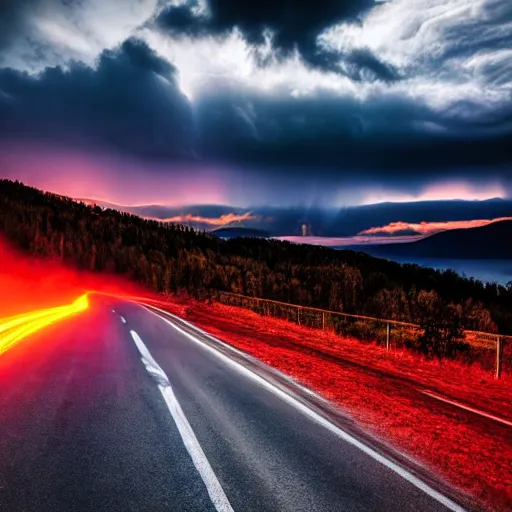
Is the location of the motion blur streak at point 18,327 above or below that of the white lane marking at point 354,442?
below

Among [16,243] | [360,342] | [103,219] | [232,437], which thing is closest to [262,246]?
[103,219]

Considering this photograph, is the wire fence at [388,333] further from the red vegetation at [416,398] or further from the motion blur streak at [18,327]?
the motion blur streak at [18,327]

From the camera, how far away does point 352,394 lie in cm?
819

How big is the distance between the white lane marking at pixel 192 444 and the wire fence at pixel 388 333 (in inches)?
361

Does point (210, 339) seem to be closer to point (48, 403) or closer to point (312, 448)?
point (48, 403)

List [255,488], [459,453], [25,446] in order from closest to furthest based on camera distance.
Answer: [255,488]
[25,446]
[459,453]

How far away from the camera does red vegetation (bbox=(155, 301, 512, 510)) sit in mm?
5090

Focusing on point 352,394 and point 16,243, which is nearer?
point 352,394

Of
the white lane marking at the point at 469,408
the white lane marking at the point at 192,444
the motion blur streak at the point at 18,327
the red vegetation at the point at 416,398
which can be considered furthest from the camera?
the motion blur streak at the point at 18,327

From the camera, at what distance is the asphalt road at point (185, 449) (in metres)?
3.97

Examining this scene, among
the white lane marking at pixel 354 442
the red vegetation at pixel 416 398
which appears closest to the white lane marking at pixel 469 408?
the red vegetation at pixel 416 398

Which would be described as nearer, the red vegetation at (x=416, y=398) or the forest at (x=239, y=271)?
the red vegetation at (x=416, y=398)

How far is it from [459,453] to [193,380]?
5429 millimetres

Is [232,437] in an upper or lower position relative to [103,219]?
lower
